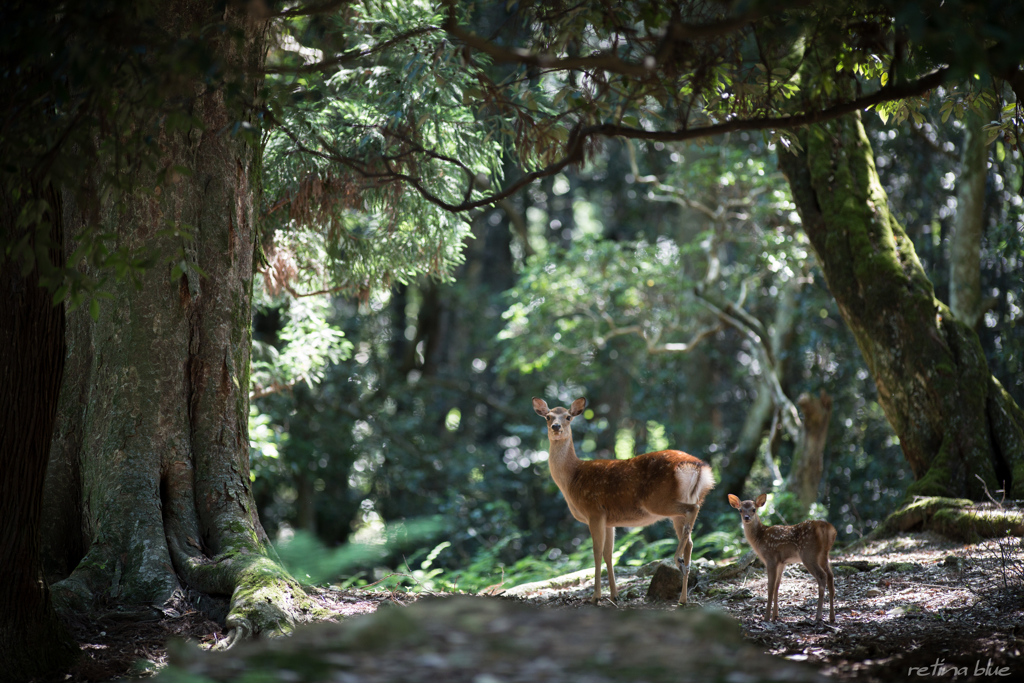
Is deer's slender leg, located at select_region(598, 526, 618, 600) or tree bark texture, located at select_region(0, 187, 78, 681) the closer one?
tree bark texture, located at select_region(0, 187, 78, 681)

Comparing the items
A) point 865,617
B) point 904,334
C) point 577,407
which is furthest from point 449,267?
point 865,617

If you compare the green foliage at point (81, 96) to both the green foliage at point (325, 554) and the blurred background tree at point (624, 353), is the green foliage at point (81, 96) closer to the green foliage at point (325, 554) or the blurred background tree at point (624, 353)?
the green foliage at point (325, 554)

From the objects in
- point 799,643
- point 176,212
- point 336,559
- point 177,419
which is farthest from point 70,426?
point 799,643

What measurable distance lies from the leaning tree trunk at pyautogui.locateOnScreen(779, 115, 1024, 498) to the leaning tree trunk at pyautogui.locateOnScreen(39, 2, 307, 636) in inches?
202

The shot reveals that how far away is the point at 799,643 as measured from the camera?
14.9 feet

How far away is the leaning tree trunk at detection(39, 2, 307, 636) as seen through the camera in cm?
530

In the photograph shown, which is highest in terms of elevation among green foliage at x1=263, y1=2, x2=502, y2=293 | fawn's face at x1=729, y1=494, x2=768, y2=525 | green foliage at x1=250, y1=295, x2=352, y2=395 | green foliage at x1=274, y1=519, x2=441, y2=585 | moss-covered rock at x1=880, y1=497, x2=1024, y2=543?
green foliage at x1=263, y1=2, x2=502, y2=293

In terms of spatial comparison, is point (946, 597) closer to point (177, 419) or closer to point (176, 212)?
point (177, 419)

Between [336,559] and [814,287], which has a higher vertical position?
[814,287]

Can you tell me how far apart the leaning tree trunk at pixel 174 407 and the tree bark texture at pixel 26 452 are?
0.60m

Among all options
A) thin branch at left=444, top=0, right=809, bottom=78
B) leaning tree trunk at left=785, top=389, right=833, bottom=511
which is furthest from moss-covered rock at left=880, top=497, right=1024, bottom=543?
thin branch at left=444, top=0, right=809, bottom=78

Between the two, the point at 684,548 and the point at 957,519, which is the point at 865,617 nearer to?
the point at 684,548

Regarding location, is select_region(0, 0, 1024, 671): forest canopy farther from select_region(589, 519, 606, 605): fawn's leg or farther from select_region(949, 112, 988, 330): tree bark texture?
select_region(589, 519, 606, 605): fawn's leg

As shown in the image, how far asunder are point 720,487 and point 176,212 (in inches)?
470
